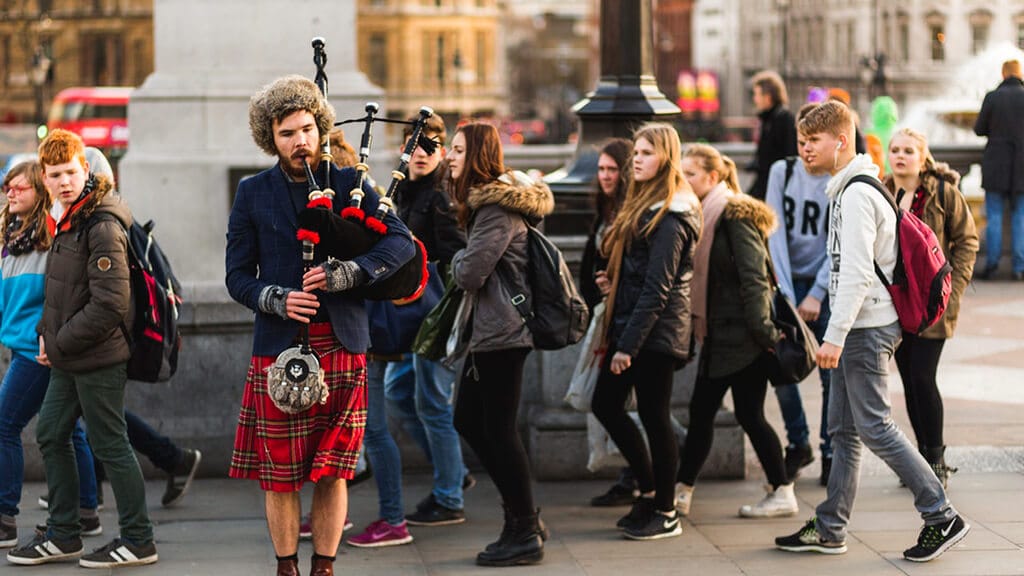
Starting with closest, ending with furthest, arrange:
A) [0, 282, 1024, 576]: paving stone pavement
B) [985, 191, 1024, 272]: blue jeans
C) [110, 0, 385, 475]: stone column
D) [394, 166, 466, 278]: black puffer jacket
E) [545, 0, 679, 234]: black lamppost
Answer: [0, 282, 1024, 576]: paving stone pavement → [394, 166, 466, 278]: black puffer jacket → [545, 0, 679, 234]: black lamppost → [110, 0, 385, 475]: stone column → [985, 191, 1024, 272]: blue jeans

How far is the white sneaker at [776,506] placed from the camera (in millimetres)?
7941

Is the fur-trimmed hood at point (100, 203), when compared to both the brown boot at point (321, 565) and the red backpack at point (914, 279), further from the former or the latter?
the red backpack at point (914, 279)

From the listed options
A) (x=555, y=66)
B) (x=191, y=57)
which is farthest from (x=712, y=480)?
(x=555, y=66)

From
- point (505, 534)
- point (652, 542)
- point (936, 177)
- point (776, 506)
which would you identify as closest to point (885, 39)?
point (936, 177)

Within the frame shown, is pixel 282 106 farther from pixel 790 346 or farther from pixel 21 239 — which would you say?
pixel 790 346

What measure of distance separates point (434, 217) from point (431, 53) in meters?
104

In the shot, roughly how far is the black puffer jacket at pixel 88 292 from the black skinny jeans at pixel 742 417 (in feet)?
8.23

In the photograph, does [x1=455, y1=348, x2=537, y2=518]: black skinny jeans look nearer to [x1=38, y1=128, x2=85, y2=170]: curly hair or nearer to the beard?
the beard

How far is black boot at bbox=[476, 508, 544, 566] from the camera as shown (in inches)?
281

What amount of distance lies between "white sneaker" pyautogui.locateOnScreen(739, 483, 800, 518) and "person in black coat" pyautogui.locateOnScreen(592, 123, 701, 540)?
453 millimetres

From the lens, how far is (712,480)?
877cm

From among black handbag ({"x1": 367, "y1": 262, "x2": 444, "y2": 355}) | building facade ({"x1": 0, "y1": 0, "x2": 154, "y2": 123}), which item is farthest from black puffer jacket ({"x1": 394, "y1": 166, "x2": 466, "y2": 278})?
building facade ({"x1": 0, "y1": 0, "x2": 154, "y2": 123})

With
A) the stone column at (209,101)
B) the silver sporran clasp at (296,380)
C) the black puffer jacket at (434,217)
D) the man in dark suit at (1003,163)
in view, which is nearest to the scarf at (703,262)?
the black puffer jacket at (434,217)

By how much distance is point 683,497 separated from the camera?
795 centimetres
